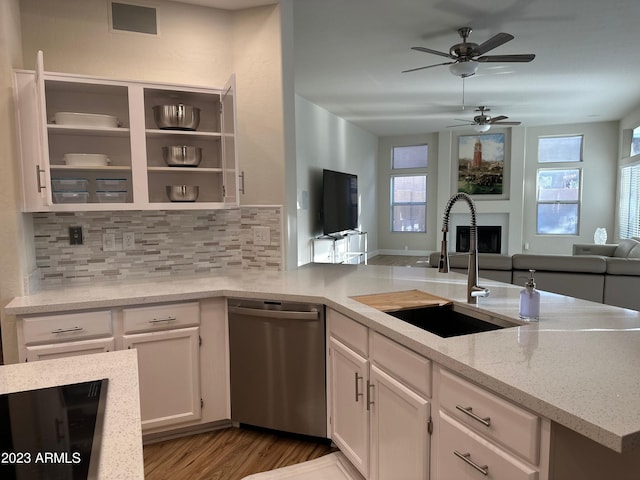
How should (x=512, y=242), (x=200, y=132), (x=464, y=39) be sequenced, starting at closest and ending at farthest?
(x=200, y=132), (x=464, y=39), (x=512, y=242)

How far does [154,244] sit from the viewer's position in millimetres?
2832

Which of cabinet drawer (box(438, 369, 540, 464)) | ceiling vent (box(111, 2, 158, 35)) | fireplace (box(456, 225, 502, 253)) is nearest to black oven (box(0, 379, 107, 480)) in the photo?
cabinet drawer (box(438, 369, 540, 464))

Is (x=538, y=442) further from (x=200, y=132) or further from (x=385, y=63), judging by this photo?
(x=385, y=63)

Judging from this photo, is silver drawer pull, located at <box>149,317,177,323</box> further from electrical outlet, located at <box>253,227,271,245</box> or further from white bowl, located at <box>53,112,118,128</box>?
white bowl, located at <box>53,112,118,128</box>

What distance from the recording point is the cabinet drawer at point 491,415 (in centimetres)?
104

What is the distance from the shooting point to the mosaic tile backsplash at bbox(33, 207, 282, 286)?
2586mm

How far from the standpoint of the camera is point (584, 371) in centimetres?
114

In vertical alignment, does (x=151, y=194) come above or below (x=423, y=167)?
below

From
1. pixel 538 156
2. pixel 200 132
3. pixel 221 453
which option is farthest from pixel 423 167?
pixel 221 453

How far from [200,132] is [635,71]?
218 inches

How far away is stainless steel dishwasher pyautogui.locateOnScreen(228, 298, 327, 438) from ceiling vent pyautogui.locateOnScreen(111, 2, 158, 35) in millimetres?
1845

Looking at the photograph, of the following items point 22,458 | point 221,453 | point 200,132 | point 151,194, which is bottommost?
point 221,453

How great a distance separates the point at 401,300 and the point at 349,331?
0.29 meters

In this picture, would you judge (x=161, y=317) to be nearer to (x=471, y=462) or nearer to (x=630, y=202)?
(x=471, y=462)
